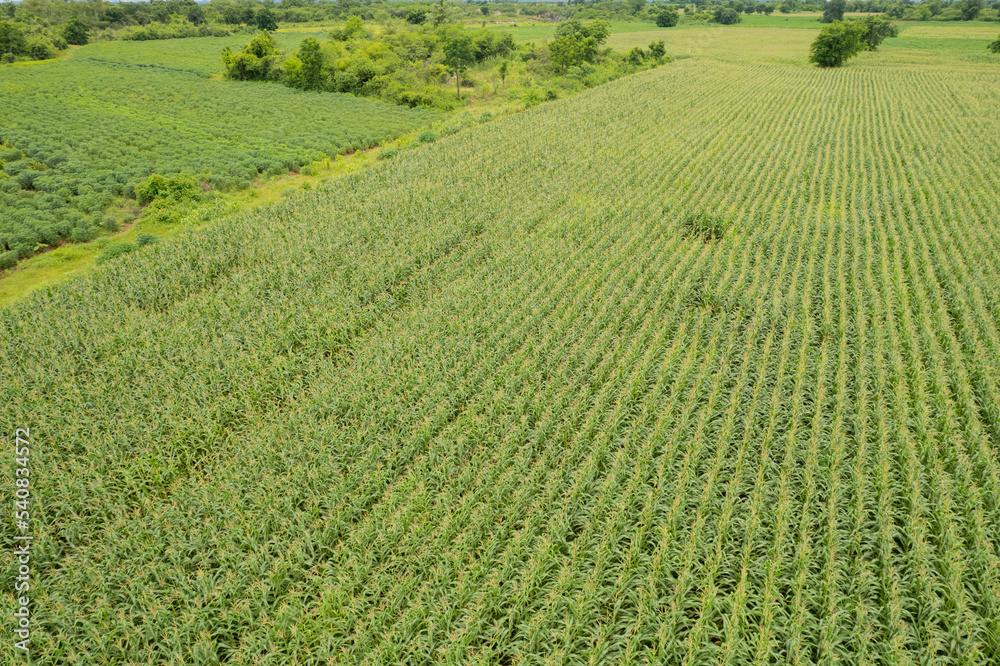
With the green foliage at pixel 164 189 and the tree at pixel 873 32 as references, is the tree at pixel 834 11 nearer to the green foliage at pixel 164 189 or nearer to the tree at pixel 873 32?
the tree at pixel 873 32

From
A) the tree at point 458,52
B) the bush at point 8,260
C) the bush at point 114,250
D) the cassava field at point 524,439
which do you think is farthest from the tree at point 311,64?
the bush at point 8,260

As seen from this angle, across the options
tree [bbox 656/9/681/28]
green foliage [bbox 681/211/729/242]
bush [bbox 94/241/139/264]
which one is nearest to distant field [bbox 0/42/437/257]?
bush [bbox 94/241/139/264]

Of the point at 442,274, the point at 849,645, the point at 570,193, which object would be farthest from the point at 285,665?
the point at 570,193

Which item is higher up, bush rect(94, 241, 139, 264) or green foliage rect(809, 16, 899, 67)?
green foliage rect(809, 16, 899, 67)

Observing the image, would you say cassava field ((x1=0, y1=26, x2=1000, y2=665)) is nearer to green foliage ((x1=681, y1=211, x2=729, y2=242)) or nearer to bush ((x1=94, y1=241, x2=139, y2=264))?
green foliage ((x1=681, y1=211, x2=729, y2=242))

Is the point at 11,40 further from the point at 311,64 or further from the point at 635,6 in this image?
the point at 635,6
